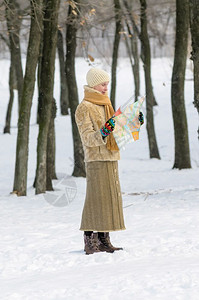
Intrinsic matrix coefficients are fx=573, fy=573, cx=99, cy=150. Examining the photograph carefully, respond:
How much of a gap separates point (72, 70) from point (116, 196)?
951 centimetres

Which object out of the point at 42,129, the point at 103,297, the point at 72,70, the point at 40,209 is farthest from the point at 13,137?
the point at 103,297

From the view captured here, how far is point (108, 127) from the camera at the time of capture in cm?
570

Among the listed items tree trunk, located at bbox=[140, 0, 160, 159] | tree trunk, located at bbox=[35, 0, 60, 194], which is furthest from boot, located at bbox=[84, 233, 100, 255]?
tree trunk, located at bbox=[140, 0, 160, 159]

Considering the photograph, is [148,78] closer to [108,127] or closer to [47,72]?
[47,72]

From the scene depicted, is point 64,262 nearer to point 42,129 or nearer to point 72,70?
point 42,129

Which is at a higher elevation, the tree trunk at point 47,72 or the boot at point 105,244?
the tree trunk at point 47,72

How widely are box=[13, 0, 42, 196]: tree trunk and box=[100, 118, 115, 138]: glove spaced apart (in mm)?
6156

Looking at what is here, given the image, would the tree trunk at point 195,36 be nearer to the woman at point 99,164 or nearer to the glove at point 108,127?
the woman at point 99,164

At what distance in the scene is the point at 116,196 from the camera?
6.14 m

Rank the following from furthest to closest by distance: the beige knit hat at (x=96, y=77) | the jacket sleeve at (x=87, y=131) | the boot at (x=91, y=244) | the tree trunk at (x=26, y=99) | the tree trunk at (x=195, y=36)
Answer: the tree trunk at (x=26, y=99) → the tree trunk at (x=195, y=36) → the boot at (x=91, y=244) → the beige knit hat at (x=96, y=77) → the jacket sleeve at (x=87, y=131)

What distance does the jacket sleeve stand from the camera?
19.2 feet

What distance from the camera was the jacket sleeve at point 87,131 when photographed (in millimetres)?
5848

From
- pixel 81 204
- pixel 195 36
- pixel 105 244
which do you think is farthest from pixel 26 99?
pixel 105 244

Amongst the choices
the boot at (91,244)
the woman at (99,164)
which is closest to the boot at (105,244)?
the boot at (91,244)
